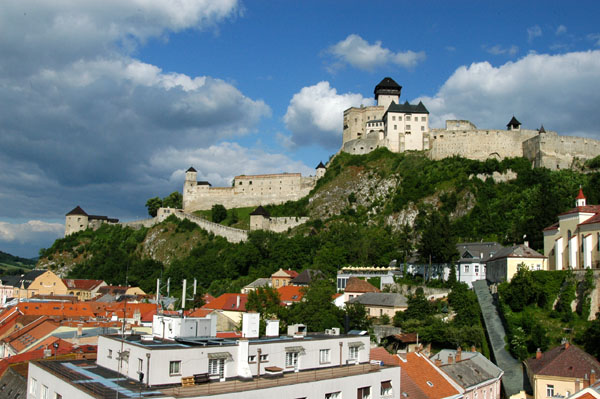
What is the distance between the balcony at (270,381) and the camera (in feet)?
52.5

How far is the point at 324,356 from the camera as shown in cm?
2070

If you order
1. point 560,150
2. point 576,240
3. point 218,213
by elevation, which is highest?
point 560,150

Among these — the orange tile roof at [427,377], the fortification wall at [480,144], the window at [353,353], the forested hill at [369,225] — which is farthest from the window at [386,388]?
the fortification wall at [480,144]

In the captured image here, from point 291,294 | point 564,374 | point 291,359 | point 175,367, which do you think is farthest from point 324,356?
point 291,294

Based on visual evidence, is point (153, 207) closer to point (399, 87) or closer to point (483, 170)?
point (399, 87)

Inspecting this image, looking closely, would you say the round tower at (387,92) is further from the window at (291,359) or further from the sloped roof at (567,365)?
the window at (291,359)

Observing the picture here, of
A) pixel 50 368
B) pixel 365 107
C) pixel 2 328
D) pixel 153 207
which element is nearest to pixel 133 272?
pixel 153 207

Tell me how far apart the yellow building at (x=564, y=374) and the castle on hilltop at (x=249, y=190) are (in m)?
73.5

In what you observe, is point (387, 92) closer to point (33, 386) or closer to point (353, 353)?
point (353, 353)

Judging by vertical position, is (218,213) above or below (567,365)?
above

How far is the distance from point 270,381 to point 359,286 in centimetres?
3805

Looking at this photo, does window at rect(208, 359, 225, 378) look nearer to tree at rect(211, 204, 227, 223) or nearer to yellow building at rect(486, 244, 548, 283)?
yellow building at rect(486, 244, 548, 283)

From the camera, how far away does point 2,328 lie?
46906mm

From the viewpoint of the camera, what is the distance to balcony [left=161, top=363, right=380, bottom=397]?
16.0 m
